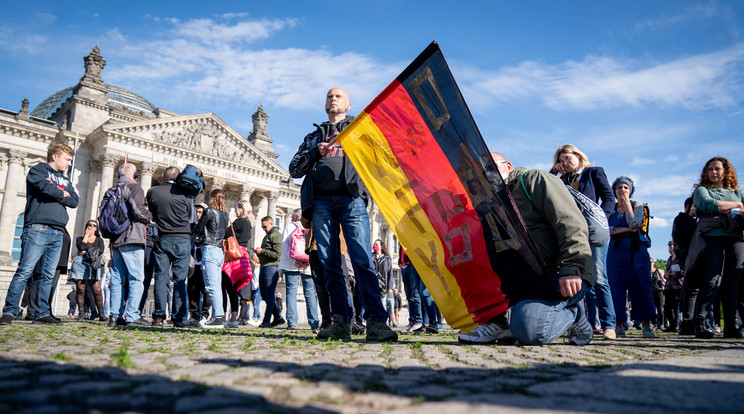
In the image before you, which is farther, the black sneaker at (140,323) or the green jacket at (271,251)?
the green jacket at (271,251)

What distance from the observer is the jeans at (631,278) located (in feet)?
20.4

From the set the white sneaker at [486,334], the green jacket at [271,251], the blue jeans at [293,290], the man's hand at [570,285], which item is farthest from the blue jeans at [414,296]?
the man's hand at [570,285]

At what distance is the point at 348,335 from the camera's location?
439 cm

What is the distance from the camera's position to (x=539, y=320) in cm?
366

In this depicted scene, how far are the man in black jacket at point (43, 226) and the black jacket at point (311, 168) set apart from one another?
3.54 meters

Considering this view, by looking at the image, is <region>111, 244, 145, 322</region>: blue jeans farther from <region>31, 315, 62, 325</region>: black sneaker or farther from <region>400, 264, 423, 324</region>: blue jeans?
<region>400, 264, 423, 324</region>: blue jeans

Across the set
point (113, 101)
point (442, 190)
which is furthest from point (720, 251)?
point (113, 101)

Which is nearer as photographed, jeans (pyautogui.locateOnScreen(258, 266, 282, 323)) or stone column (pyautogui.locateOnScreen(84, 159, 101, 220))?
jeans (pyautogui.locateOnScreen(258, 266, 282, 323))

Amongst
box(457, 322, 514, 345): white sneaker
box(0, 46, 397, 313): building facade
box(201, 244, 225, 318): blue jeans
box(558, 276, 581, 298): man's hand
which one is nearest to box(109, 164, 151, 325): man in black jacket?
box(201, 244, 225, 318): blue jeans

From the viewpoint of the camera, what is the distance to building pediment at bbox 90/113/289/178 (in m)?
34.3

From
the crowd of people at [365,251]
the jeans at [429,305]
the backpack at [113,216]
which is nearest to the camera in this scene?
the crowd of people at [365,251]

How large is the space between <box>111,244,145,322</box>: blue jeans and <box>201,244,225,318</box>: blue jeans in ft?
2.70

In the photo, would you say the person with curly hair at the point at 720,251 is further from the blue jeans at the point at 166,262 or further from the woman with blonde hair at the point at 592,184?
the blue jeans at the point at 166,262

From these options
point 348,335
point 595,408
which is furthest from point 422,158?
point 595,408
